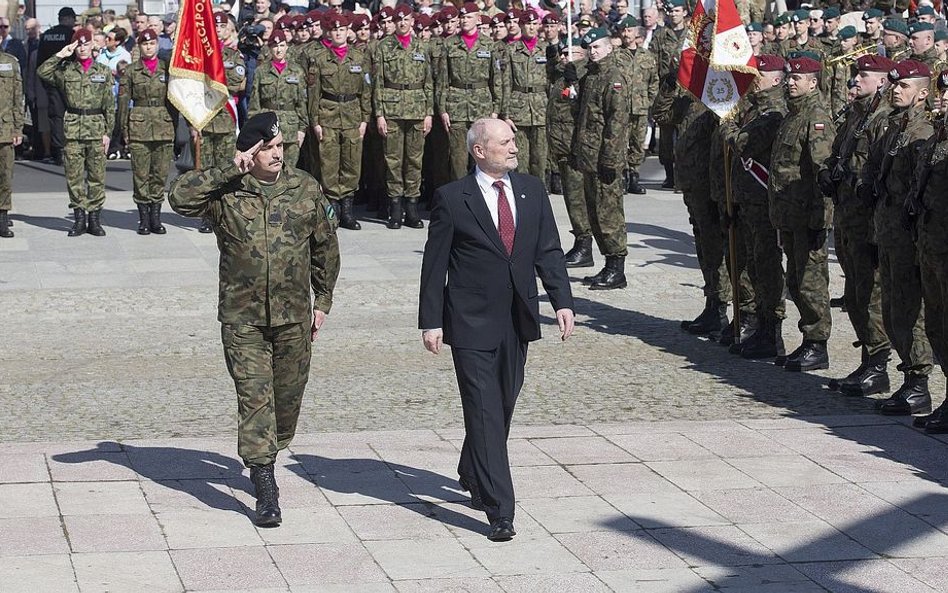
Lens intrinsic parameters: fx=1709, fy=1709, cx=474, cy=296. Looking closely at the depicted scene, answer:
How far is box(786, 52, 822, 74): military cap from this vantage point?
10.8 meters

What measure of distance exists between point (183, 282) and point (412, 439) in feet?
20.7

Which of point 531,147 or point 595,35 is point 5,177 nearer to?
point 531,147

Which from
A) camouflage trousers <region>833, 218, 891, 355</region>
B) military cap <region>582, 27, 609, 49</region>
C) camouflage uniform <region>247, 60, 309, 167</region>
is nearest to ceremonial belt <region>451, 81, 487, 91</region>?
camouflage uniform <region>247, 60, 309, 167</region>

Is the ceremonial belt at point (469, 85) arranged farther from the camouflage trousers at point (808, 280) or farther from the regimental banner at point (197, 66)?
the camouflage trousers at point (808, 280)

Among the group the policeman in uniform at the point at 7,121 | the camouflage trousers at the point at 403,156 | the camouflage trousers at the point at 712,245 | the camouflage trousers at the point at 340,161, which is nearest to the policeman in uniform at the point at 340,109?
the camouflage trousers at the point at 340,161

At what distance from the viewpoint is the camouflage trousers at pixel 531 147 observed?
19.0 metres

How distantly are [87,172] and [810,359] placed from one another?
9.16 m

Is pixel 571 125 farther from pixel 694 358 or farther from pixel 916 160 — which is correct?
pixel 916 160

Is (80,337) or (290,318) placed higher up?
(290,318)

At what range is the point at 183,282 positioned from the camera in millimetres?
15047

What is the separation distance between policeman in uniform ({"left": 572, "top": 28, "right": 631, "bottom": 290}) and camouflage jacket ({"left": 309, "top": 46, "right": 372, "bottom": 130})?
4.55 m

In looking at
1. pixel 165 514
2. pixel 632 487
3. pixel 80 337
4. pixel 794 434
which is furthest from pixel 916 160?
pixel 80 337

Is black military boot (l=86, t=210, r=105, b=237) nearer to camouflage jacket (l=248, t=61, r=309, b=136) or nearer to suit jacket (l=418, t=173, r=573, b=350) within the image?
camouflage jacket (l=248, t=61, r=309, b=136)

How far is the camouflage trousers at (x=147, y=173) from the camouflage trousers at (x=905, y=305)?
32.2 feet
